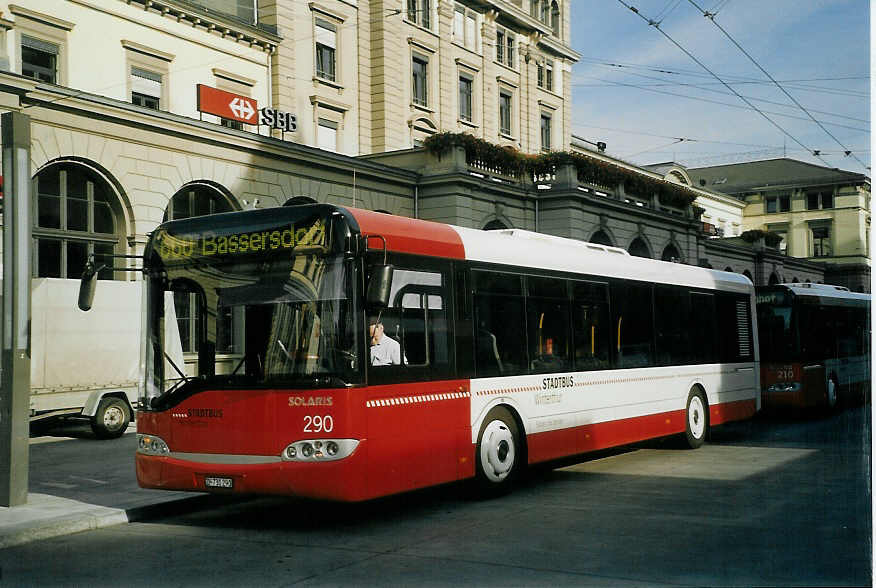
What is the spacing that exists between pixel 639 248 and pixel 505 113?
7.74 metres

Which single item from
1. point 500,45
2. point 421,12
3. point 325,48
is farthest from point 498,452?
point 500,45

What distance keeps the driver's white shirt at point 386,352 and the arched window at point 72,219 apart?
1293 cm

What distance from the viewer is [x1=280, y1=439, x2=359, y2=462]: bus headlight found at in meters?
8.55

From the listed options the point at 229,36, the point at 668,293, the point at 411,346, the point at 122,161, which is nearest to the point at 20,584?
the point at 411,346

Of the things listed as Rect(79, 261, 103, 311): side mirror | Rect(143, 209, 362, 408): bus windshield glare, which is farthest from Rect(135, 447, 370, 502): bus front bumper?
Rect(79, 261, 103, 311): side mirror

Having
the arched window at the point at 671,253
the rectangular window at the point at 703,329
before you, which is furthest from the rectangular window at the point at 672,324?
the arched window at the point at 671,253

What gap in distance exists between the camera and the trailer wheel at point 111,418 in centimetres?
1739

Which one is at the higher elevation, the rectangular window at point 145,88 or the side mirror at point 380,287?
the rectangular window at point 145,88

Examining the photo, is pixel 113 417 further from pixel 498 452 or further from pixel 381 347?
pixel 381 347

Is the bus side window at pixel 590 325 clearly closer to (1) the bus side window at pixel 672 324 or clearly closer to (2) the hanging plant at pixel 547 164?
(1) the bus side window at pixel 672 324

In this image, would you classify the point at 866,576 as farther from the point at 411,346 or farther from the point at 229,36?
the point at 229,36

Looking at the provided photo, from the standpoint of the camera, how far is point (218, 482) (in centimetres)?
893

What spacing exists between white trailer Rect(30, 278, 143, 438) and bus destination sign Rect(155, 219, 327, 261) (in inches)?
283

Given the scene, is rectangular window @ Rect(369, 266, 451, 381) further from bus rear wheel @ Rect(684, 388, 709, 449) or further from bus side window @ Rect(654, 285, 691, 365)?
bus rear wheel @ Rect(684, 388, 709, 449)
